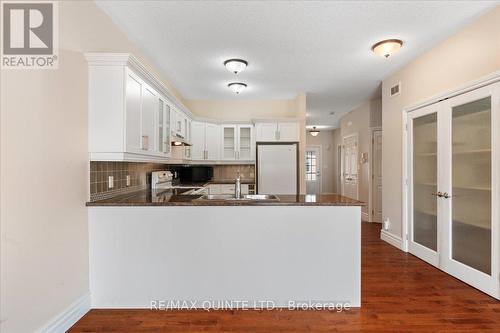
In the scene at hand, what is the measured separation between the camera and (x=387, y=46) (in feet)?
10.3

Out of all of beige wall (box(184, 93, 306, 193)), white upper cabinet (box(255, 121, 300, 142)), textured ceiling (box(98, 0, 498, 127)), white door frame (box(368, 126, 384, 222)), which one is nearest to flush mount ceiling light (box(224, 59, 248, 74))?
textured ceiling (box(98, 0, 498, 127))

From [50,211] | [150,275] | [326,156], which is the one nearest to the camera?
[50,211]

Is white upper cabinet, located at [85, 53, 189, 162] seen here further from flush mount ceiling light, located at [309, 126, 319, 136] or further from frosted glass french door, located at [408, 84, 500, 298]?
flush mount ceiling light, located at [309, 126, 319, 136]

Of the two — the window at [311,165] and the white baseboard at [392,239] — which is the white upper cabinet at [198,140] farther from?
the window at [311,165]

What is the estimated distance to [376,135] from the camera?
6074 mm

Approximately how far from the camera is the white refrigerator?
5172 millimetres

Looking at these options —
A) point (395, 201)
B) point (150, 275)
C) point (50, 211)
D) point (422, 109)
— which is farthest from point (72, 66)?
point (395, 201)

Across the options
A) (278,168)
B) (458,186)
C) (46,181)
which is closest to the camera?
(46,181)

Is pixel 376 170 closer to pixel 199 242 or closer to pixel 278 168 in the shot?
pixel 278 168

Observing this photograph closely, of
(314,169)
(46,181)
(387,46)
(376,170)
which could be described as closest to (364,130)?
(376,170)

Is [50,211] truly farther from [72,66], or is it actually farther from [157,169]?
[157,169]

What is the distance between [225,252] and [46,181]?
146 centimetres

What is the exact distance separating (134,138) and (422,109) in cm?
359

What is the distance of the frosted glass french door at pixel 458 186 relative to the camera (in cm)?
265
